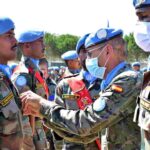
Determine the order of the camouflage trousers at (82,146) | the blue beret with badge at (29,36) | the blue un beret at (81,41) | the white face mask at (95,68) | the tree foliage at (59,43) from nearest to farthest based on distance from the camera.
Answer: the white face mask at (95,68) → the camouflage trousers at (82,146) → the blue un beret at (81,41) → the blue beret with badge at (29,36) → the tree foliage at (59,43)

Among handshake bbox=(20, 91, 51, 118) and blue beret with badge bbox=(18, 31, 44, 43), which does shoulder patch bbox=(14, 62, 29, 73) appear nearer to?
blue beret with badge bbox=(18, 31, 44, 43)

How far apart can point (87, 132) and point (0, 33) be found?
1520 mm

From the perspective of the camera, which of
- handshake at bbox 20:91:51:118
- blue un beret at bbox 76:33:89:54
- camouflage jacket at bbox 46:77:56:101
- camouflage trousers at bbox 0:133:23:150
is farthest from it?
camouflage jacket at bbox 46:77:56:101

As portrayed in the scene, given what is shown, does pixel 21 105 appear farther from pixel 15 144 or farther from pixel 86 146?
pixel 86 146

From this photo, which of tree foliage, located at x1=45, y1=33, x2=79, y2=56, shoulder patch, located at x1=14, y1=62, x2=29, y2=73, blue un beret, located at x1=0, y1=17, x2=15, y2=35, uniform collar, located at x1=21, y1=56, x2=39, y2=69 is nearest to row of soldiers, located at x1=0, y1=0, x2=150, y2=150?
blue un beret, located at x1=0, y1=17, x2=15, y2=35

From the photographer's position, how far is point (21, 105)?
159 inches

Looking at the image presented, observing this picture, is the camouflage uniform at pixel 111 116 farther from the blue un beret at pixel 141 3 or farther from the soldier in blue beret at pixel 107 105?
the blue un beret at pixel 141 3

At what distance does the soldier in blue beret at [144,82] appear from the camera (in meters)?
2.92

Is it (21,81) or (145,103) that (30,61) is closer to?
(21,81)

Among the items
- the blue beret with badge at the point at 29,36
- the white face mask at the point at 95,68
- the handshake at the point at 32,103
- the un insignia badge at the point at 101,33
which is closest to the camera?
the handshake at the point at 32,103

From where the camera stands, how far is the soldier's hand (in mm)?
3662

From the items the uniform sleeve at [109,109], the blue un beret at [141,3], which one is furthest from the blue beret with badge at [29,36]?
the blue un beret at [141,3]

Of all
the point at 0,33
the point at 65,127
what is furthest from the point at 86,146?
the point at 0,33

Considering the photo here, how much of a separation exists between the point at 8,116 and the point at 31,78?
1844mm
